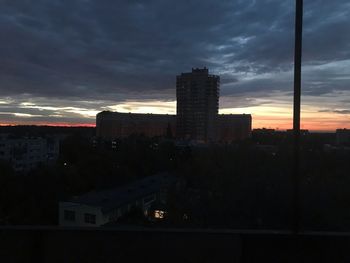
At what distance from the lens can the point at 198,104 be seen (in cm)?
4747

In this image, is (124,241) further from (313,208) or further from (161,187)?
(161,187)

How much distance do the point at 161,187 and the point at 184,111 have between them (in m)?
30.7

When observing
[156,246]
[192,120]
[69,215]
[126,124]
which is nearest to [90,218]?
[69,215]

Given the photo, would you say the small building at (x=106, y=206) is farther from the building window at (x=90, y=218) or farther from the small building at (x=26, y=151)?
the small building at (x=26, y=151)

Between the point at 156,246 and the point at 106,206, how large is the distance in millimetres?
13219

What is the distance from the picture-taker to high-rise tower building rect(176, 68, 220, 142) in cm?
4375

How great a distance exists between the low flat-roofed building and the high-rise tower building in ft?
47.0

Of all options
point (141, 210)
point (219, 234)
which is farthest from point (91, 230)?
point (141, 210)

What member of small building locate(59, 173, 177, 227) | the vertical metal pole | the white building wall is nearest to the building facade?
small building locate(59, 173, 177, 227)

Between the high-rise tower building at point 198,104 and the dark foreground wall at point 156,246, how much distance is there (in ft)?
137

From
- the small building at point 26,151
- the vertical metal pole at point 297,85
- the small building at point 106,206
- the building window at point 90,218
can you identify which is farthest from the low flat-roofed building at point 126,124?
the vertical metal pole at point 297,85

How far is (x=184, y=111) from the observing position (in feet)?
161

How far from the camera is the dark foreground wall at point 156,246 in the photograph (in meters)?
1.83

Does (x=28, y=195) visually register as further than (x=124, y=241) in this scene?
Yes
